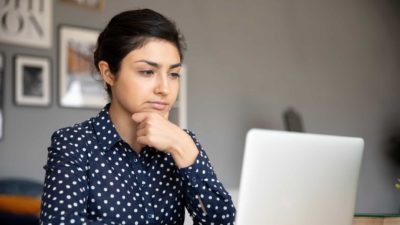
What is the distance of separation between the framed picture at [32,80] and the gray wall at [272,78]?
0.05 m

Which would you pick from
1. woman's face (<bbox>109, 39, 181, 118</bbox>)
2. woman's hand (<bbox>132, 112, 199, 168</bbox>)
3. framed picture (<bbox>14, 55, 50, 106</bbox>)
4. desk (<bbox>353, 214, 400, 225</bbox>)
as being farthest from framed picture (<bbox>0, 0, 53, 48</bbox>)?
desk (<bbox>353, 214, 400, 225</bbox>)

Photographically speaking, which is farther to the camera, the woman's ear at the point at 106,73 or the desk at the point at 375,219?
the woman's ear at the point at 106,73

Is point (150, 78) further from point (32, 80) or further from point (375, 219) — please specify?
point (32, 80)

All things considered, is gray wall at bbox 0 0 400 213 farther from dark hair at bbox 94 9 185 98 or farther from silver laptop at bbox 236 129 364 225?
silver laptop at bbox 236 129 364 225

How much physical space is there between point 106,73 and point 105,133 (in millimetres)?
180

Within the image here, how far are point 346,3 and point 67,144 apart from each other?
14.2 feet

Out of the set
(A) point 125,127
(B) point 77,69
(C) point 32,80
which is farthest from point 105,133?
(B) point 77,69

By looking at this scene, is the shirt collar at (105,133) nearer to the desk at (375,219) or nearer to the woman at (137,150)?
the woman at (137,150)

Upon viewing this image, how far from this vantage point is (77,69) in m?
3.43

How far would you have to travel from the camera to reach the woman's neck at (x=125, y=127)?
59.8 inches

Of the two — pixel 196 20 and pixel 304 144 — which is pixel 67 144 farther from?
pixel 196 20

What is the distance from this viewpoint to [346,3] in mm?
5172

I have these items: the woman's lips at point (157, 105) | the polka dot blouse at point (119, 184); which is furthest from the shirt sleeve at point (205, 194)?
the woman's lips at point (157, 105)

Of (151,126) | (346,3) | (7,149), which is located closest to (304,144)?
(151,126)
